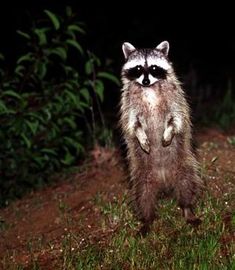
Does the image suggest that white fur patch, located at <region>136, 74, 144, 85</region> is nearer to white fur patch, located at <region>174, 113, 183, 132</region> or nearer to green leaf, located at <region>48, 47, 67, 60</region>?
white fur patch, located at <region>174, 113, 183, 132</region>

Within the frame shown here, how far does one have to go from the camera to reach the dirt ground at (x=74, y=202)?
6801 millimetres

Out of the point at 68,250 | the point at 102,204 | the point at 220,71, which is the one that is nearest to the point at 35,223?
the point at 102,204

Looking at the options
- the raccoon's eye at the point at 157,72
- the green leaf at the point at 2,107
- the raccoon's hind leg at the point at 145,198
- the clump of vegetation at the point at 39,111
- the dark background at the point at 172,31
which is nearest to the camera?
the raccoon's eye at the point at 157,72

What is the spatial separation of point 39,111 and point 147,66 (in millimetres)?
2566

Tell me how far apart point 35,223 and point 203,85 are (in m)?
7.18

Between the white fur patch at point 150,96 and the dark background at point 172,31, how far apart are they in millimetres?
6275

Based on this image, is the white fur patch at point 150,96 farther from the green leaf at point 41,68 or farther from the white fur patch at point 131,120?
the green leaf at point 41,68

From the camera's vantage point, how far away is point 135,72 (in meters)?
6.60

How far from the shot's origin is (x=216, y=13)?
16.2 meters

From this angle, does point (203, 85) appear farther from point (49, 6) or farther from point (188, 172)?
point (188, 172)

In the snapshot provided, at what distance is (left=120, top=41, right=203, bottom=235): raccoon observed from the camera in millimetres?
6539

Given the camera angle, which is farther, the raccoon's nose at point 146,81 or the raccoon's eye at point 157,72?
the raccoon's eye at point 157,72

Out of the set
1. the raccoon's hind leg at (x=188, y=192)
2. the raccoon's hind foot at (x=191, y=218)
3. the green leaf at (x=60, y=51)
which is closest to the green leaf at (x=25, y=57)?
the green leaf at (x=60, y=51)

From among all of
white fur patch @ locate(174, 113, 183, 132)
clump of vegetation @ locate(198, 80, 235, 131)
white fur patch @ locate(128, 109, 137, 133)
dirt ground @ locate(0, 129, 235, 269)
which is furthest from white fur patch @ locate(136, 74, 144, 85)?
clump of vegetation @ locate(198, 80, 235, 131)
